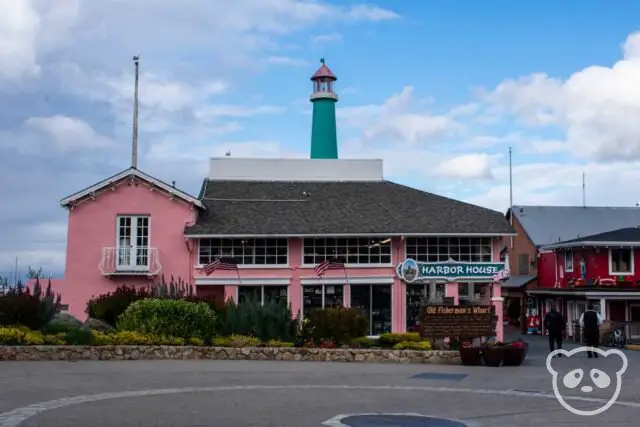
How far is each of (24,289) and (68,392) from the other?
12.2m

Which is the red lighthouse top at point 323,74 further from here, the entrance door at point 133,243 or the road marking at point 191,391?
the road marking at point 191,391

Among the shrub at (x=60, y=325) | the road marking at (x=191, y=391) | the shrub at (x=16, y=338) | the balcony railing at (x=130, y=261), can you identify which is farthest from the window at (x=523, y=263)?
the road marking at (x=191, y=391)

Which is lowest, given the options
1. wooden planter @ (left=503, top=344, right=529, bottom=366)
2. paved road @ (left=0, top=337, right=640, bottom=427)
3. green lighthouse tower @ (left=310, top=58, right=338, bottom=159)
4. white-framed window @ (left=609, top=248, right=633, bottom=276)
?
paved road @ (left=0, top=337, right=640, bottom=427)

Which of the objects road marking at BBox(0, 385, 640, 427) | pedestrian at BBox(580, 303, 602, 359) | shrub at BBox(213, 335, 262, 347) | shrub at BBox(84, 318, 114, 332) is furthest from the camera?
pedestrian at BBox(580, 303, 602, 359)

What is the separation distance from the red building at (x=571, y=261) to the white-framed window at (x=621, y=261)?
5cm

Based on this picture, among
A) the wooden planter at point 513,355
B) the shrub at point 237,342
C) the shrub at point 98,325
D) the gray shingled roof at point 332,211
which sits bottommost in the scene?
the wooden planter at point 513,355

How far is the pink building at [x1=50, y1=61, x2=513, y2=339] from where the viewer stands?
3381 cm

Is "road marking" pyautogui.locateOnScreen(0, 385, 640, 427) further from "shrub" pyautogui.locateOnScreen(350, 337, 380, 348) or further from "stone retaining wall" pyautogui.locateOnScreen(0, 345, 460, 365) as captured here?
"shrub" pyautogui.locateOnScreen(350, 337, 380, 348)

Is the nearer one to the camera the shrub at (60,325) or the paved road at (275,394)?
the paved road at (275,394)

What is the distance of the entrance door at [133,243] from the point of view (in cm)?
3378

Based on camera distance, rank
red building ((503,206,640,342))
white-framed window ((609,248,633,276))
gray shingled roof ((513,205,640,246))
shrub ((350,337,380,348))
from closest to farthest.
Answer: shrub ((350,337,380,348)) < red building ((503,206,640,342)) < white-framed window ((609,248,633,276)) < gray shingled roof ((513,205,640,246))

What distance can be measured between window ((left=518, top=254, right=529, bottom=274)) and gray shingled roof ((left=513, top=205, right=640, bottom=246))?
4.84 ft

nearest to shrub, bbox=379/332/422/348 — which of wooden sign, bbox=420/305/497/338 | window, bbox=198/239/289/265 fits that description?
wooden sign, bbox=420/305/497/338

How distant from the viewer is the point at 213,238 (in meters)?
34.1
